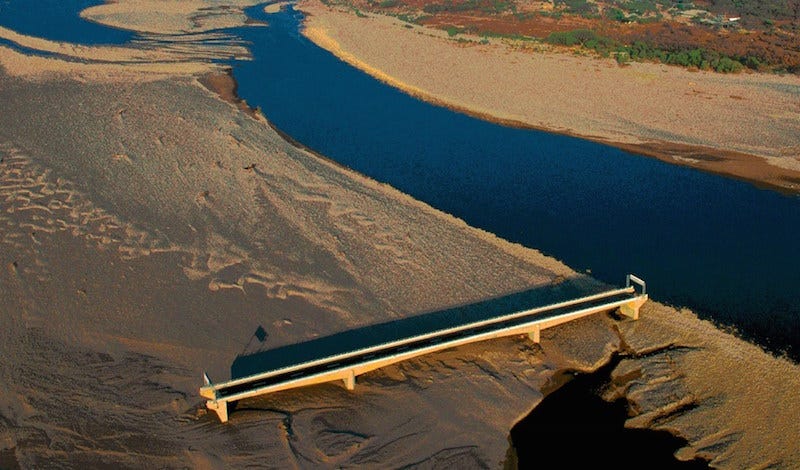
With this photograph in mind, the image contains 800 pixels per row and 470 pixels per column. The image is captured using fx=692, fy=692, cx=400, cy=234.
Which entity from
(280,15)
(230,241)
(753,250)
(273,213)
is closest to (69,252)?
(230,241)

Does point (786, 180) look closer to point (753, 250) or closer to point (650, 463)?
point (753, 250)

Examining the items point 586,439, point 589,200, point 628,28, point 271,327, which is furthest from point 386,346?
point 628,28

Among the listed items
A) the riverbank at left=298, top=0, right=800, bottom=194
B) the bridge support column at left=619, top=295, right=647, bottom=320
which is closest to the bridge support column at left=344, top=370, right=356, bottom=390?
the bridge support column at left=619, top=295, right=647, bottom=320

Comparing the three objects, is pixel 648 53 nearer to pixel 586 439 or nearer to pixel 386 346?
pixel 386 346

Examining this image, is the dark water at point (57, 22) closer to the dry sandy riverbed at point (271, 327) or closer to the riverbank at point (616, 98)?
the riverbank at point (616, 98)

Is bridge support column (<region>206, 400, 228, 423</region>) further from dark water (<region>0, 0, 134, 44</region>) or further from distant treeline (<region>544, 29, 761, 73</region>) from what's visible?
dark water (<region>0, 0, 134, 44</region>)

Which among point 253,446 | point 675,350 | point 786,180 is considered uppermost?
point 786,180

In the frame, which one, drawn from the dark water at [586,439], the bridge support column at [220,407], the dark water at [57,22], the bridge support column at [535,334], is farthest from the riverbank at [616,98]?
the bridge support column at [220,407]
